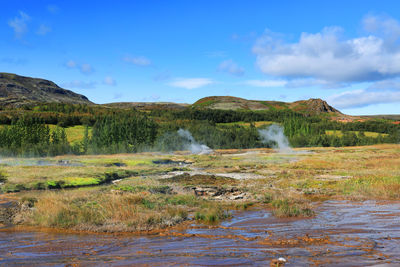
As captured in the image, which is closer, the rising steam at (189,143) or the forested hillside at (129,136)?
the forested hillside at (129,136)

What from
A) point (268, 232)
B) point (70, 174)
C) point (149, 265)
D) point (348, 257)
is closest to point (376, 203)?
point (268, 232)

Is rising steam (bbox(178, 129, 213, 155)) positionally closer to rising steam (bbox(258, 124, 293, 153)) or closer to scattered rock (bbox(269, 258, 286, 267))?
rising steam (bbox(258, 124, 293, 153))

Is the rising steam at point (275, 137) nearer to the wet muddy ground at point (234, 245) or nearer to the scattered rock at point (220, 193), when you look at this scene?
the scattered rock at point (220, 193)

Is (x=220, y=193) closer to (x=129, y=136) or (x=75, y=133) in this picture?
(x=129, y=136)

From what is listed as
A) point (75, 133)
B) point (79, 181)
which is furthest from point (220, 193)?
point (75, 133)

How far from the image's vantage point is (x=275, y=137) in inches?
4970

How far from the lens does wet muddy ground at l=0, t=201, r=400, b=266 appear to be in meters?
10.9

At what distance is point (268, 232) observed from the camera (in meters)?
15.0

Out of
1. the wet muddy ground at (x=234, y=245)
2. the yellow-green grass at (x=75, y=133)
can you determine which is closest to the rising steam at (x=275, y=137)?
the yellow-green grass at (x=75, y=133)

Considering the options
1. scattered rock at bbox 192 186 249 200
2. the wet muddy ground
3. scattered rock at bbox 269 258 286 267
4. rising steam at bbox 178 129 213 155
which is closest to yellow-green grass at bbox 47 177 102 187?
scattered rock at bbox 192 186 249 200

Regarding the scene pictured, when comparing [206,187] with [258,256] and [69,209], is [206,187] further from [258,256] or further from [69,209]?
[258,256]

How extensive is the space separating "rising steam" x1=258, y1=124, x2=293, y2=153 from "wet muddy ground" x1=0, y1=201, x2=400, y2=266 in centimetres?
10363

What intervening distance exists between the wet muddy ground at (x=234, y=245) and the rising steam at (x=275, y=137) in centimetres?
10363

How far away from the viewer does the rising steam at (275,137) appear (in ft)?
395
